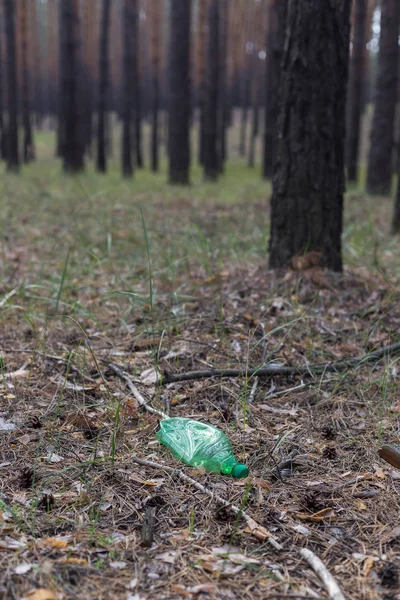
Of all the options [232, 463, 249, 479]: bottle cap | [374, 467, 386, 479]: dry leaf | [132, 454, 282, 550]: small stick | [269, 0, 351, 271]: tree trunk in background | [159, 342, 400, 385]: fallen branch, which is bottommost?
[374, 467, 386, 479]: dry leaf

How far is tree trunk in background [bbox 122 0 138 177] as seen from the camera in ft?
47.1

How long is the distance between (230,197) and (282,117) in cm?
628

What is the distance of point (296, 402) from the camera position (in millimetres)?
2846

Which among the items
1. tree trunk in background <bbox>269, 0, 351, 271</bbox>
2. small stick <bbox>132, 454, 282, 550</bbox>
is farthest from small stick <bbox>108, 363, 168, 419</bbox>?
tree trunk in background <bbox>269, 0, 351, 271</bbox>

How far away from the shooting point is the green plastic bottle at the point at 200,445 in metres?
2.25

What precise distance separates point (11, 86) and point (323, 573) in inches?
565

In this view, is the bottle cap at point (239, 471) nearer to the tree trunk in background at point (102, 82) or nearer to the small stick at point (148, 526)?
the small stick at point (148, 526)

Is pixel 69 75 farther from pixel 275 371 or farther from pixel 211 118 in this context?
pixel 275 371

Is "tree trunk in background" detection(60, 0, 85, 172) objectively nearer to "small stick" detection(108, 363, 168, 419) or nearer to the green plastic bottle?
"small stick" detection(108, 363, 168, 419)

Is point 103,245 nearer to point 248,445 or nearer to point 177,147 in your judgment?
point 248,445

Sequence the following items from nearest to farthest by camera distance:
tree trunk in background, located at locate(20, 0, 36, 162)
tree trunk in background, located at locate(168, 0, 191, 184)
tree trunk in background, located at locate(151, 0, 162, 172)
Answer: tree trunk in background, located at locate(168, 0, 191, 184)
tree trunk in background, located at locate(20, 0, 36, 162)
tree trunk in background, located at locate(151, 0, 162, 172)

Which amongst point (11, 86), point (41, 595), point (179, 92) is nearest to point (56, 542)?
point (41, 595)

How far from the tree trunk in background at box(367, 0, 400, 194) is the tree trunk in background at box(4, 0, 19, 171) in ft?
26.1

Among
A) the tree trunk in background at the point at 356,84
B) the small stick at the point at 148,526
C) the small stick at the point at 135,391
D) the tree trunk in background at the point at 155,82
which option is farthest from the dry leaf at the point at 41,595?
the tree trunk in background at the point at 155,82
